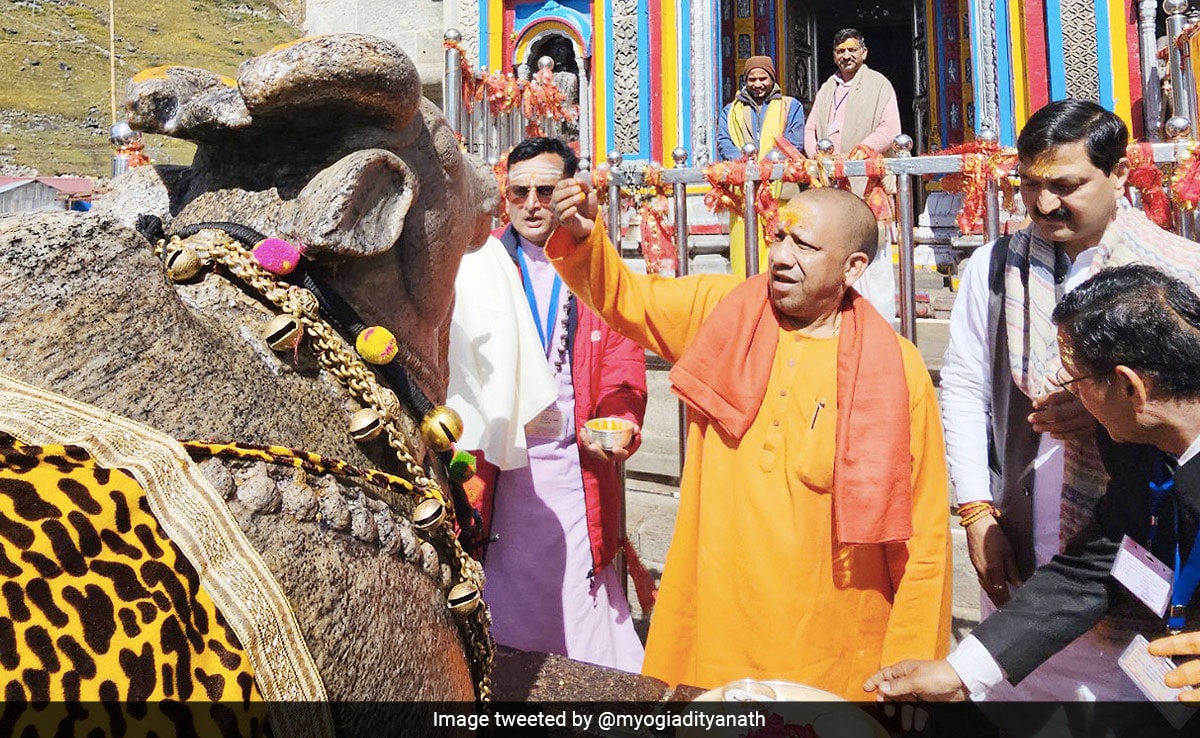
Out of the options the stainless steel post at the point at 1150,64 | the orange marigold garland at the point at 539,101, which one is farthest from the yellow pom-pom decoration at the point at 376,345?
the stainless steel post at the point at 1150,64

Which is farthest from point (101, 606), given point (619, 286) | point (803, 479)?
point (619, 286)

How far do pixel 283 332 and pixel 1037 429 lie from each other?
6.07ft

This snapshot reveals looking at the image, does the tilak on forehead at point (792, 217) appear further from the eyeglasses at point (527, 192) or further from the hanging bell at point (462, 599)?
the hanging bell at point (462, 599)

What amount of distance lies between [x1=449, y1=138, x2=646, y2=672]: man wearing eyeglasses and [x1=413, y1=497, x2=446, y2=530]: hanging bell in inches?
56.5

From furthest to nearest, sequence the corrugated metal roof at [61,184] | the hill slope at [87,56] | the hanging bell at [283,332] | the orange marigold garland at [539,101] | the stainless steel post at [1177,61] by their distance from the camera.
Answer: the hill slope at [87,56] → the corrugated metal roof at [61,184] → the orange marigold garland at [539,101] → the stainless steel post at [1177,61] → the hanging bell at [283,332]

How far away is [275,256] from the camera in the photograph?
131 centimetres

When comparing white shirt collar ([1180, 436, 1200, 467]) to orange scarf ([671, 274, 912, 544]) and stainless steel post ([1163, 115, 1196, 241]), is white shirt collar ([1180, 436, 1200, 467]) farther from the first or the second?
stainless steel post ([1163, 115, 1196, 241])

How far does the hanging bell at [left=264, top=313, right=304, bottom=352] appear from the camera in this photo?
4.07 feet

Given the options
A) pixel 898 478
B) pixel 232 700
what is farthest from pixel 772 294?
pixel 232 700

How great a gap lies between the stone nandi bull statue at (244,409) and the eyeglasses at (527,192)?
3.74 feet

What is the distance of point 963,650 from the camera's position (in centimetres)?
184

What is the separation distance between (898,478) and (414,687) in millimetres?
1388

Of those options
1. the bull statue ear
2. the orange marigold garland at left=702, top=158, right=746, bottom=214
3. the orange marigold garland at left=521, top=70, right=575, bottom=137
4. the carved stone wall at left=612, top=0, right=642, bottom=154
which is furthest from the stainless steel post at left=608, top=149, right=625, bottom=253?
the carved stone wall at left=612, top=0, right=642, bottom=154

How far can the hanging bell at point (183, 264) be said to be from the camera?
127cm
